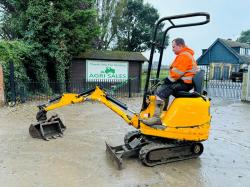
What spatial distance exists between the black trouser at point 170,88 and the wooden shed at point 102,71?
1016 cm

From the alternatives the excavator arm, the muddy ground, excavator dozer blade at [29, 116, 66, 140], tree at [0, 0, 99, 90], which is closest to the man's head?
the excavator arm

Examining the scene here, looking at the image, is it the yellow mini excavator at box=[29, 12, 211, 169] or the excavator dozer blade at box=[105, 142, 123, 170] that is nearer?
the excavator dozer blade at box=[105, 142, 123, 170]

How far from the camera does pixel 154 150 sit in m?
4.99

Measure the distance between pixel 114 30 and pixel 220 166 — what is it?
24.5m

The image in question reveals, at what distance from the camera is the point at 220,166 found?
16.8 feet

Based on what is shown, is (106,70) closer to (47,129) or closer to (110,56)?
(110,56)

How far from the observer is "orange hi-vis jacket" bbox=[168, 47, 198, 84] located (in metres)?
4.88

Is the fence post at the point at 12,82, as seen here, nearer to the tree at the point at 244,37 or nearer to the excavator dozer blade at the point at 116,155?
the excavator dozer blade at the point at 116,155

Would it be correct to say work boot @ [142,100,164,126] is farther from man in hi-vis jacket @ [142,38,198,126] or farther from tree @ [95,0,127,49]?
tree @ [95,0,127,49]

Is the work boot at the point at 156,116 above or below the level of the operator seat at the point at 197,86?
below

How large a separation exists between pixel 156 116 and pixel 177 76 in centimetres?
85

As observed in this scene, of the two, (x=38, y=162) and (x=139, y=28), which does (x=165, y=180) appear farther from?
(x=139, y=28)

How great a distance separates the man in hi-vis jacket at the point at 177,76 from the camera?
4.89 meters

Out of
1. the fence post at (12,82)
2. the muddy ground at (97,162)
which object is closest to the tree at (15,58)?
the fence post at (12,82)
